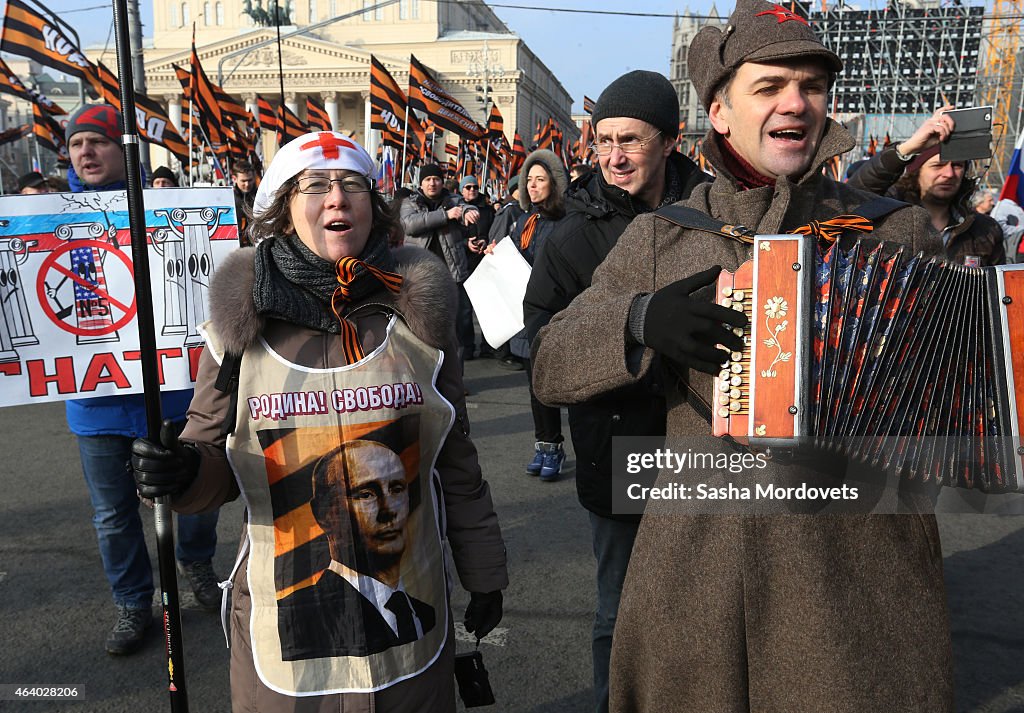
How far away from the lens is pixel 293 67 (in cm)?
6856

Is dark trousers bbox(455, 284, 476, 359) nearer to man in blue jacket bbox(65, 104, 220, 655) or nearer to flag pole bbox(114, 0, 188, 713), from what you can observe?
man in blue jacket bbox(65, 104, 220, 655)

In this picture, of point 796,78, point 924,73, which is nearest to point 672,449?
point 796,78

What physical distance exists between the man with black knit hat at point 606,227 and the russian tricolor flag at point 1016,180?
328 cm

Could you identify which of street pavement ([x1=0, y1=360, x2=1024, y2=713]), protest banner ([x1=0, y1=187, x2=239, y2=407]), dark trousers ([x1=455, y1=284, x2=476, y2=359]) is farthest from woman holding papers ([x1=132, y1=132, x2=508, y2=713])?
dark trousers ([x1=455, y1=284, x2=476, y2=359])

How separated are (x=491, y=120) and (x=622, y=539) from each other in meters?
14.9

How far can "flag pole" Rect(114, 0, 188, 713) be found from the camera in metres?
1.57

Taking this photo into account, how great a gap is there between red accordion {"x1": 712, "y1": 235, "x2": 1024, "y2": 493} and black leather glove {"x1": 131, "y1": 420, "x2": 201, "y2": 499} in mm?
1085

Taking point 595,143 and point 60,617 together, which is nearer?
point 595,143

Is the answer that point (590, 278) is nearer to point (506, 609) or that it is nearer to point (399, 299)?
point (399, 299)

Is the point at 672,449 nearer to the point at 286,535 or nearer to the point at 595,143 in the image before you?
the point at 286,535

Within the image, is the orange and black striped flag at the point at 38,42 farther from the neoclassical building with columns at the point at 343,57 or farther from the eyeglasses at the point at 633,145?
the neoclassical building with columns at the point at 343,57

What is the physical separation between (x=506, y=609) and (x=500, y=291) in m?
1.98

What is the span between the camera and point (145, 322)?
1741mm

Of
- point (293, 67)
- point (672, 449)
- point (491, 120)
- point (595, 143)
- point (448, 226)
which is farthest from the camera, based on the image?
point (293, 67)
